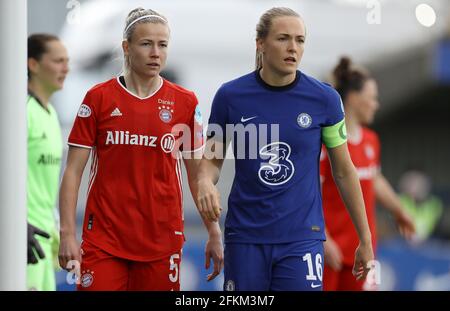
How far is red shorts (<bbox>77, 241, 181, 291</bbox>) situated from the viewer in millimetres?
6105

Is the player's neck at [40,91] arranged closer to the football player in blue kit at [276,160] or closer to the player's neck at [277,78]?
the football player in blue kit at [276,160]

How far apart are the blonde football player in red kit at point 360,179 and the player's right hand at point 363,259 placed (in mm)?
1926

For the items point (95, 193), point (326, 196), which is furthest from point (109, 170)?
point (326, 196)

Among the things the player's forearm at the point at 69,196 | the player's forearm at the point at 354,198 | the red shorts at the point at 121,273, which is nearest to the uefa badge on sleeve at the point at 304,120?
the player's forearm at the point at 354,198

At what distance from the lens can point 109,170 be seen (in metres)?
6.21

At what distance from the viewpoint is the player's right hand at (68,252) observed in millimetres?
6098

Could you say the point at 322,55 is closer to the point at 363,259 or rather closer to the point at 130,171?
the point at 363,259

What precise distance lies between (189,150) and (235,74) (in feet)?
43.0

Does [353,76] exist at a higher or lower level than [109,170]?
A: higher

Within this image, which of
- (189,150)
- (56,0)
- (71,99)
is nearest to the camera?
(189,150)

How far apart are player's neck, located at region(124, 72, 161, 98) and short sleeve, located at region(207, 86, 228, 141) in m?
0.39

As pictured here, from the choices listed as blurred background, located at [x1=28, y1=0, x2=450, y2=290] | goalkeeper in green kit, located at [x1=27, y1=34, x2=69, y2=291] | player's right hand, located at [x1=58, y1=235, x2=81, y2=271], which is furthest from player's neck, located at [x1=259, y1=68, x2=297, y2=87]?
blurred background, located at [x1=28, y1=0, x2=450, y2=290]
